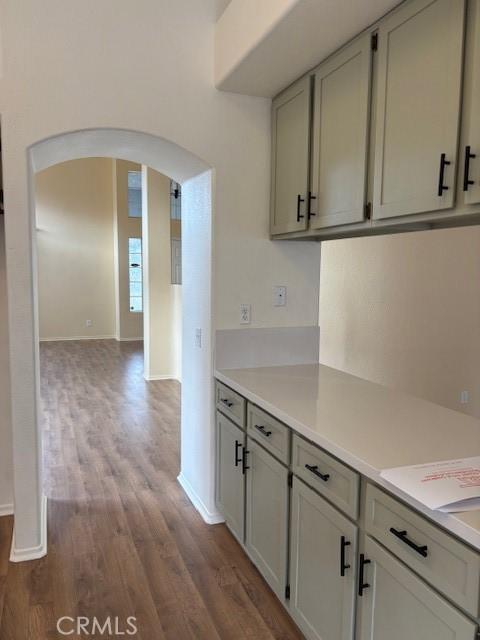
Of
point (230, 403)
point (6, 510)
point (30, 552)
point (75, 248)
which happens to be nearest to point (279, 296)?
point (230, 403)

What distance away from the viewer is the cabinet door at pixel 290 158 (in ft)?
8.04

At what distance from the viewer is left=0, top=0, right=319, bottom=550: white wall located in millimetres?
A: 2332

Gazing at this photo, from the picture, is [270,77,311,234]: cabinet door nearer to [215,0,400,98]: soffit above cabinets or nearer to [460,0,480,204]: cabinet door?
[215,0,400,98]: soffit above cabinets

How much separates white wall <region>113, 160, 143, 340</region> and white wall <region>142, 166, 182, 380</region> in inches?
144

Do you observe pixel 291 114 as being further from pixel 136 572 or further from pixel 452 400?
pixel 452 400

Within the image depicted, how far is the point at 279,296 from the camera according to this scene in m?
2.89

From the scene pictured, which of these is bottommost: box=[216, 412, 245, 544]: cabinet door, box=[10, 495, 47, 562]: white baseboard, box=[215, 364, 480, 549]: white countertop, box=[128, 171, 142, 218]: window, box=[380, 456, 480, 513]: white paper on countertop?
box=[10, 495, 47, 562]: white baseboard

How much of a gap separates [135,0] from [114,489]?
2914mm

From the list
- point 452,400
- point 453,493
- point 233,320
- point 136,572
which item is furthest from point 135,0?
point 452,400

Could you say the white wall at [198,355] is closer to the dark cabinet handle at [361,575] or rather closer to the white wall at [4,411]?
the white wall at [4,411]

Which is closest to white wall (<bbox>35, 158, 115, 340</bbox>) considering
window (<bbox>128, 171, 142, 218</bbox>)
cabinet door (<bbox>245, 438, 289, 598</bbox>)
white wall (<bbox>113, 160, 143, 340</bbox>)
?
white wall (<bbox>113, 160, 143, 340</bbox>)

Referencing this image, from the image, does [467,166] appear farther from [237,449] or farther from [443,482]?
[237,449]

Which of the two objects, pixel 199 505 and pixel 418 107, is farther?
pixel 199 505

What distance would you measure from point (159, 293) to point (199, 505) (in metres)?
4.21
